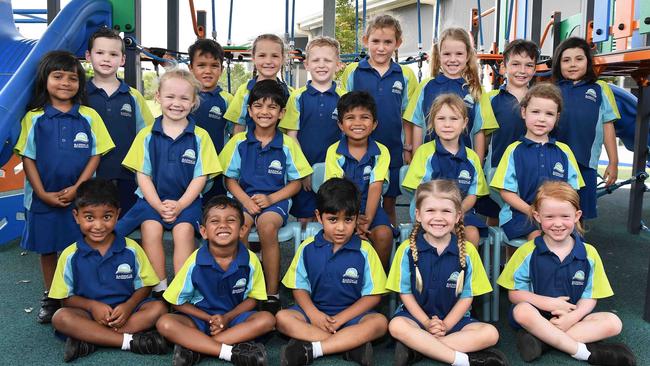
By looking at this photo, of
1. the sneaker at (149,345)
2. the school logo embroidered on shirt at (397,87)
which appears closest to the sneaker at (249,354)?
the sneaker at (149,345)

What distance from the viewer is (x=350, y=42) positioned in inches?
704

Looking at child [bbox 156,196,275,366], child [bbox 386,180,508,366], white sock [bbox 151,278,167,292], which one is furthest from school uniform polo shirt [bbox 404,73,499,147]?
white sock [bbox 151,278,167,292]

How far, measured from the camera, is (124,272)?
259 centimetres

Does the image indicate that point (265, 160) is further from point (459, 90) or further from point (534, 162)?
point (534, 162)

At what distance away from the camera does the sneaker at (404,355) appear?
7.74 ft

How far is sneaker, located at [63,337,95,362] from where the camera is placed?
2377mm

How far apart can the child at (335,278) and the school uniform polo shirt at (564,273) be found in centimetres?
63

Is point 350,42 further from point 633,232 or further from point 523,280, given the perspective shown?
point 523,280

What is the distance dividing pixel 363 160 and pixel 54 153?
1500 millimetres

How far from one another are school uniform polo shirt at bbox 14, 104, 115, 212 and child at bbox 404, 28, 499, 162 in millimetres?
1739

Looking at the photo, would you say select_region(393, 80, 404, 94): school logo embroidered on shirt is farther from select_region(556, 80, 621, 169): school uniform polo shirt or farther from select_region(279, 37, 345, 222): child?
select_region(556, 80, 621, 169): school uniform polo shirt

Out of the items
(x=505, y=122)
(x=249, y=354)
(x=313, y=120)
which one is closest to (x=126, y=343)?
(x=249, y=354)

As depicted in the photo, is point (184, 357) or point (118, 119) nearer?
point (184, 357)

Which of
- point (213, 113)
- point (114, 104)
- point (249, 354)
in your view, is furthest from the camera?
point (213, 113)
